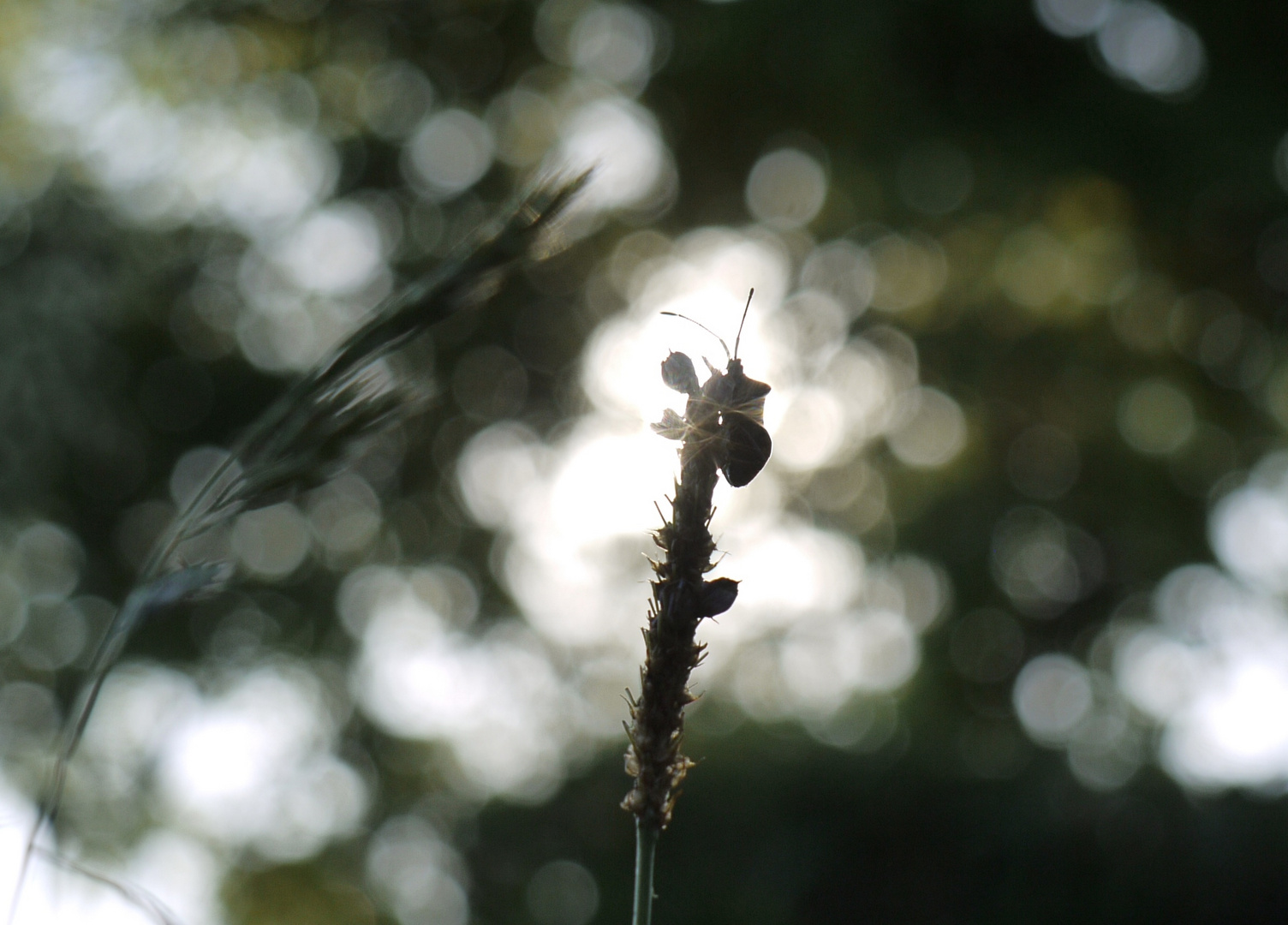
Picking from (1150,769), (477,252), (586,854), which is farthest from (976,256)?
(477,252)

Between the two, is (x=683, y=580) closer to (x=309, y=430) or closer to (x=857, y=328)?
(x=309, y=430)

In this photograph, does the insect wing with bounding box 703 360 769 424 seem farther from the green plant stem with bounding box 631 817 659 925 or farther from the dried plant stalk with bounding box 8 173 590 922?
the green plant stem with bounding box 631 817 659 925

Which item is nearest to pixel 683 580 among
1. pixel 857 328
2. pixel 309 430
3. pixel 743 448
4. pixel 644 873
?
pixel 743 448

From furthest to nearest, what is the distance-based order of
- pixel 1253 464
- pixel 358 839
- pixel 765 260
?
pixel 358 839 → pixel 765 260 → pixel 1253 464

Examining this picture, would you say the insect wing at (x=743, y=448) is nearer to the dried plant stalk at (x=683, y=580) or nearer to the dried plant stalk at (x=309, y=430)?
the dried plant stalk at (x=683, y=580)

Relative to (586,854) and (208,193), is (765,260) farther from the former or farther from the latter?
(586,854)

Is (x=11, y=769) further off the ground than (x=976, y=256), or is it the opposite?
(x=976, y=256)

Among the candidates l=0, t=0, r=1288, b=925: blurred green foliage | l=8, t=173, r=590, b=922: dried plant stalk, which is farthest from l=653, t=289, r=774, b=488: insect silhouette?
l=0, t=0, r=1288, b=925: blurred green foliage
